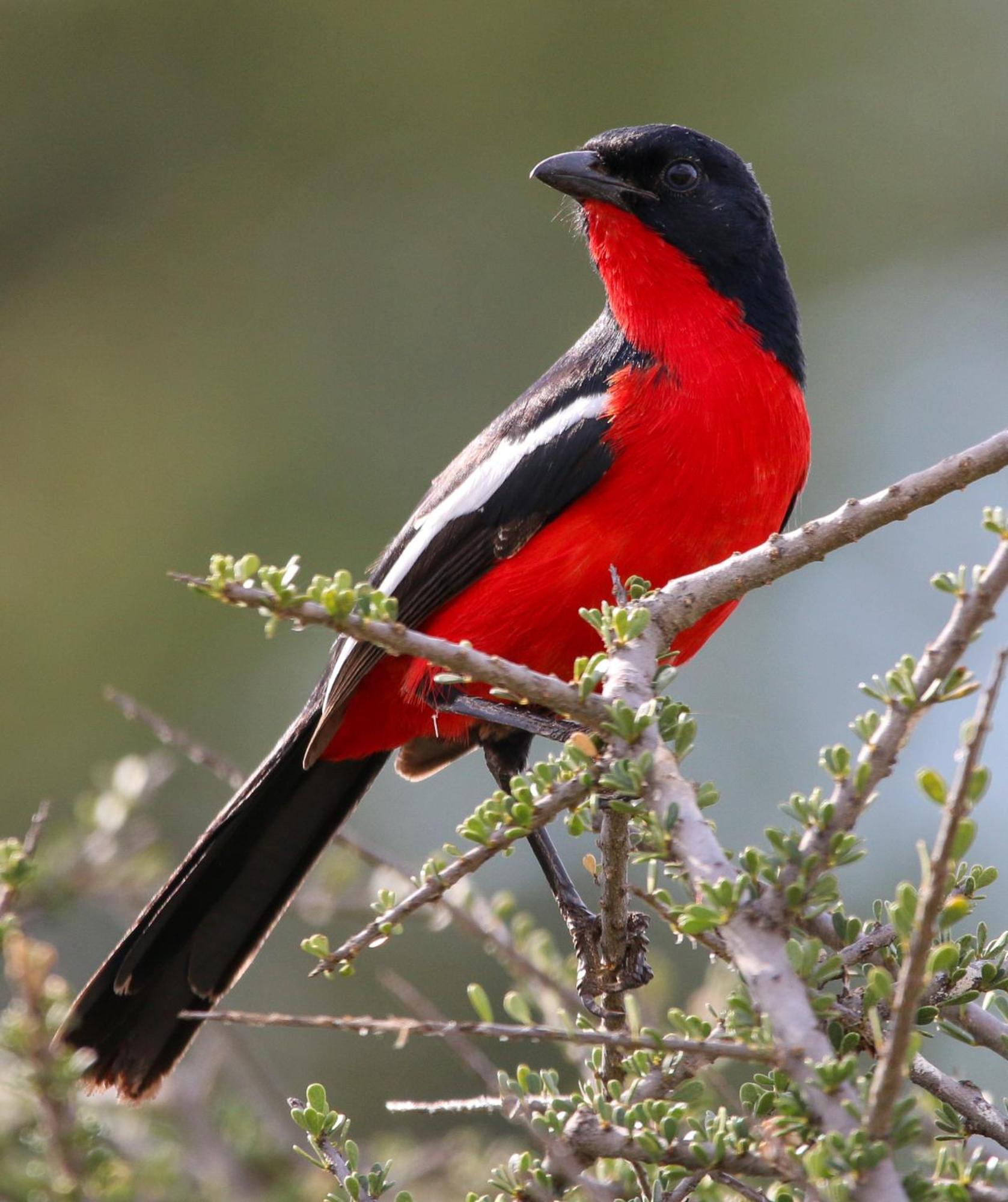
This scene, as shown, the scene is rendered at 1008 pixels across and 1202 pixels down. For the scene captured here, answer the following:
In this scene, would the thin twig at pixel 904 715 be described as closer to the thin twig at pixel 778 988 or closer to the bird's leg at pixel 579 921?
the thin twig at pixel 778 988

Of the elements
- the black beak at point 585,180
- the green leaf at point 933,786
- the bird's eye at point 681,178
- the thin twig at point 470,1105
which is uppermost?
the bird's eye at point 681,178

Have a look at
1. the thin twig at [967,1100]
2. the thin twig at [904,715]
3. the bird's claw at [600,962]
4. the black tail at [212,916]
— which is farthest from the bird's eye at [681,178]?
the thin twig at [967,1100]

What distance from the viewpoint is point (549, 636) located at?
3.73 m

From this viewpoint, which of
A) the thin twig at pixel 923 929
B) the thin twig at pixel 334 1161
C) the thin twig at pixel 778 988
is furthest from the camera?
the thin twig at pixel 334 1161

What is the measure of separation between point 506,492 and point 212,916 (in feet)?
4.63

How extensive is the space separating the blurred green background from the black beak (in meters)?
3.96

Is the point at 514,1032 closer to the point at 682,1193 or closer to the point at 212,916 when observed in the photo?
the point at 682,1193

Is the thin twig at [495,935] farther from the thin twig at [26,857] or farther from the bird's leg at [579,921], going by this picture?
the thin twig at [26,857]

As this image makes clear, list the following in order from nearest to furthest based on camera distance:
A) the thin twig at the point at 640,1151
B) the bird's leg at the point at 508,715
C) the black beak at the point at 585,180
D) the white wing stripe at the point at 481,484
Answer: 1. the thin twig at the point at 640,1151
2. the bird's leg at the point at 508,715
3. the white wing stripe at the point at 481,484
4. the black beak at the point at 585,180

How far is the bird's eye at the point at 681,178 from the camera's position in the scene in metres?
4.29

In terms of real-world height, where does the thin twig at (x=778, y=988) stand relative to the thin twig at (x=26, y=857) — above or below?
above

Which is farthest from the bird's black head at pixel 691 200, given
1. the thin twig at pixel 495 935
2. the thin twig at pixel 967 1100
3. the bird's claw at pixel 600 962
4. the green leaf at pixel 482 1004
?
the green leaf at pixel 482 1004

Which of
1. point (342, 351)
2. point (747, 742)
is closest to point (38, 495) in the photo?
point (342, 351)

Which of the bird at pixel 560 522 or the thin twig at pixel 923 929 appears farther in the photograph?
the bird at pixel 560 522
